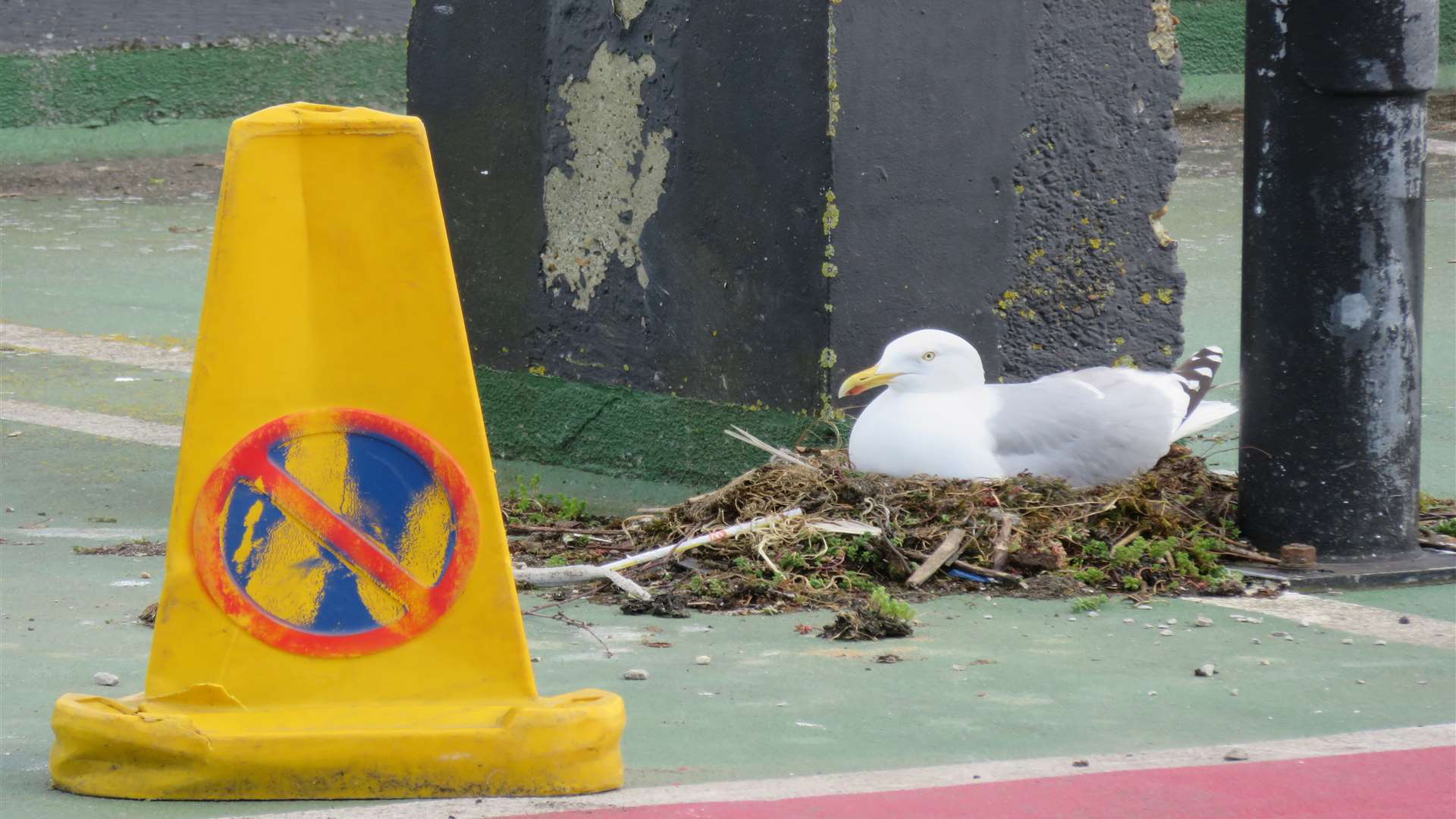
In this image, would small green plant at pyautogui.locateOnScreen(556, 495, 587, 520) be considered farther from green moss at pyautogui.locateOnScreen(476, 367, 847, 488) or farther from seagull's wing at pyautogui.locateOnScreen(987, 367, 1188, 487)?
seagull's wing at pyautogui.locateOnScreen(987, 367, 1188, 487)

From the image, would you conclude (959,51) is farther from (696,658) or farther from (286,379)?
(286,379)

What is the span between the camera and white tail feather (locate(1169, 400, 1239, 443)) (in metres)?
5.45

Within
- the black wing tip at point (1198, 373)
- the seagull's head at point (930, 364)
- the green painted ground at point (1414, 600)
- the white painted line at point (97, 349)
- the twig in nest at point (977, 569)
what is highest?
the seagull's head at point (930, 364)

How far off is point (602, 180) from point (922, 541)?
6.97 feet

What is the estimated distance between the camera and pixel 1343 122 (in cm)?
461

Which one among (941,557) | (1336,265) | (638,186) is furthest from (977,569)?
(638,186)

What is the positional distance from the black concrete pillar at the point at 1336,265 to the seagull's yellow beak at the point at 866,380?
936 mm

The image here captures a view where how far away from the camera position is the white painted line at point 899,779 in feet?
10.2

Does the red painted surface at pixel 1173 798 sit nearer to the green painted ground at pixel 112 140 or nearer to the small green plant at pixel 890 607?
the small green plant at pixel 890 607

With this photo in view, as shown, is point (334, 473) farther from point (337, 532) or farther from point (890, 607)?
point (890, 607)

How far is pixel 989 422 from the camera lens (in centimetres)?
511

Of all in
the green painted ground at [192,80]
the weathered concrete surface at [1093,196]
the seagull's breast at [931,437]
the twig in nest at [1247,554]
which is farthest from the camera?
the green painted ground at [192,80]

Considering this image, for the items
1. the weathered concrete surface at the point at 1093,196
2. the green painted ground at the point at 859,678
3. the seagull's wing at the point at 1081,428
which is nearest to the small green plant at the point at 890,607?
the green painted ground at the point at 859,678

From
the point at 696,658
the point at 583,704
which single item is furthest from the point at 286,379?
the point at 696,658
